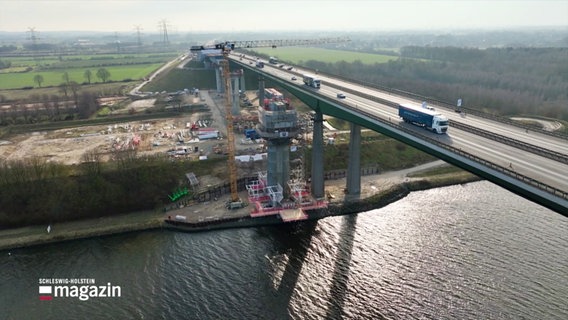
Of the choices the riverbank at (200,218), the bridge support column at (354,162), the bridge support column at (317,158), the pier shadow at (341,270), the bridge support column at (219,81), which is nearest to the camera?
the pier shadow at (341,270)

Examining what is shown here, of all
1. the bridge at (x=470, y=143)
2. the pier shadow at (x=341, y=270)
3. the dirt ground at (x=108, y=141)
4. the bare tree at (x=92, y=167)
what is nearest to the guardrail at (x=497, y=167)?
the bridge at (x=470, y=143)

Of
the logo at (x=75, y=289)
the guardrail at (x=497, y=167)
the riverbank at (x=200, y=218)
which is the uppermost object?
the guardrail at (x=497, y=167)

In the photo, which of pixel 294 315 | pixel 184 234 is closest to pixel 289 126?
pixel 184 234

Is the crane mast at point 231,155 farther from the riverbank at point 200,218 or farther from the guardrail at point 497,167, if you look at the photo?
the guardrail at point 497,167

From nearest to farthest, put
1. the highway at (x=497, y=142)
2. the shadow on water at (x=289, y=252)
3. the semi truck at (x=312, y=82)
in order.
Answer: the highway at (x=497, y=142)
the shadow on water at (x=289, y=252)
the semi truck at (x=312, y=82)

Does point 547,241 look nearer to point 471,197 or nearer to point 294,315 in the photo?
point 471,197

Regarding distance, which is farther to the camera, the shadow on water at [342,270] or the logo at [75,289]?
the logo at [75,289]

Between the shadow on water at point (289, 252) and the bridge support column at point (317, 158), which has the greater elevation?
the bridge support column at point (317, 158)

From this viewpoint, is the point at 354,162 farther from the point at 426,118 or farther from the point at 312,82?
the point at 426,118
